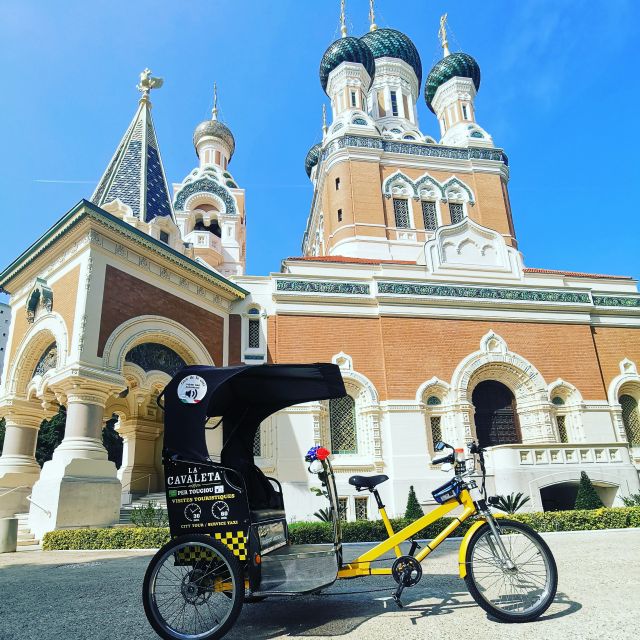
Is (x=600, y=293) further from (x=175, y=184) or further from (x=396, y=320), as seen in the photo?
(x=175, y=184)

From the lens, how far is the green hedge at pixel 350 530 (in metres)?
9.41

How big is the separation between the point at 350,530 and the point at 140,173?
13.4 m

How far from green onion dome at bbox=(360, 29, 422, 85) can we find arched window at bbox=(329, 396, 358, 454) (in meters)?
23.7

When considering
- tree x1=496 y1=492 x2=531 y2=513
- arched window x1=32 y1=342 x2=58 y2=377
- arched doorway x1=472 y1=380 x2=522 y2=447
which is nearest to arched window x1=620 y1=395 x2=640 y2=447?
arched doorway x1=472 y1=380 x2=522 y2=447

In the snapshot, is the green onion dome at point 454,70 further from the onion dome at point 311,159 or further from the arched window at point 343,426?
the arched window at point 343,426

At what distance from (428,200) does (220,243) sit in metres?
10.8

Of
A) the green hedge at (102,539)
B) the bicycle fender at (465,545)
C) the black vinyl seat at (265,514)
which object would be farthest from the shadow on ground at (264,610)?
the green hedge at (102,539)

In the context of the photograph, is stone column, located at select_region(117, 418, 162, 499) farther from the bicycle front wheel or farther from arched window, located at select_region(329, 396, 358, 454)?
the bicycle front wheel

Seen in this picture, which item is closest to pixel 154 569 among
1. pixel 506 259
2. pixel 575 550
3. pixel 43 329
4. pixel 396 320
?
pixel 575 550

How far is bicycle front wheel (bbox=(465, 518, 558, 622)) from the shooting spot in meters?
3.74

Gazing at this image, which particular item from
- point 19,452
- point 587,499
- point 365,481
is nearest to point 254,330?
point 19,452

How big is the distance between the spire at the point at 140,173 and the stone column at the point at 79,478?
6.61 metres

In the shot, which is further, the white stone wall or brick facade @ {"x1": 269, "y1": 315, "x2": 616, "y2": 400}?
the white stone wall

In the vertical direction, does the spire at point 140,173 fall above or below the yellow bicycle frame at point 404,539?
above
